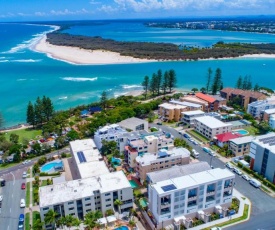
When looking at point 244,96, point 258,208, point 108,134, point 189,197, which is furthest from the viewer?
point 244,96

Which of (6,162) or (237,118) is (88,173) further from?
(237,118)

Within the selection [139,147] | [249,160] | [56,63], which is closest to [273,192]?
[249,160]

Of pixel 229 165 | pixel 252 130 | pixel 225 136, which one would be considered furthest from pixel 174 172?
pixel 252 130

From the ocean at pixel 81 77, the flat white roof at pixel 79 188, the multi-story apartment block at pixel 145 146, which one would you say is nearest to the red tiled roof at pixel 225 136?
→ the multi-story apartment block at pixel 145 146

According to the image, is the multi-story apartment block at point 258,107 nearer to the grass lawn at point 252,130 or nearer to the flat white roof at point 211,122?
the grass lawn at point 252,130

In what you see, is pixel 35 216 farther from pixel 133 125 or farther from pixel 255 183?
pixel 255 183

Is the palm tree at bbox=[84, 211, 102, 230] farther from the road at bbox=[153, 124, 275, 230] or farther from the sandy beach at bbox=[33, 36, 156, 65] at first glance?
the sandy beach at bbox=[33, 36, 156, 65]

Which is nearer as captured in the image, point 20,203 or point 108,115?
point 20,203
